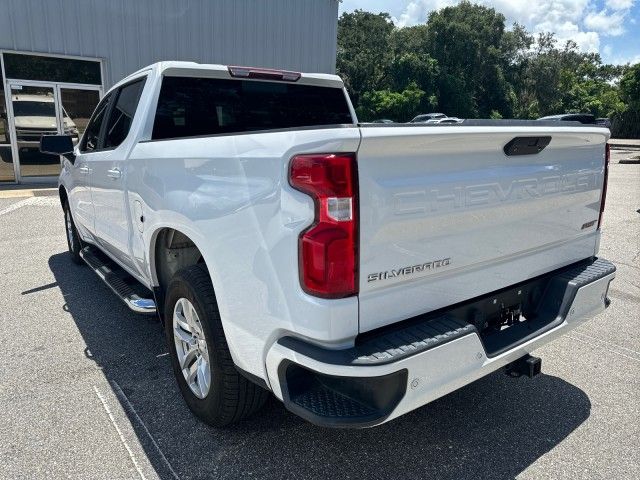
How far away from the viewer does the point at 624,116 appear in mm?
41250

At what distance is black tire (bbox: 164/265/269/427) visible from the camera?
2412 millimetres

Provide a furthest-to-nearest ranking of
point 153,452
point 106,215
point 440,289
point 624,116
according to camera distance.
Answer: point 624,116 < point 106,215 < point 153,452 < point 440,289

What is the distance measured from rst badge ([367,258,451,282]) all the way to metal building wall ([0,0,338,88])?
1332 cm

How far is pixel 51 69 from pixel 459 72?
40610 mm

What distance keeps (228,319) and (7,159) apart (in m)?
13.2

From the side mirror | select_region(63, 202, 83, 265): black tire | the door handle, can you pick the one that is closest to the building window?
select_region(63, 202, 83, 265): black tire

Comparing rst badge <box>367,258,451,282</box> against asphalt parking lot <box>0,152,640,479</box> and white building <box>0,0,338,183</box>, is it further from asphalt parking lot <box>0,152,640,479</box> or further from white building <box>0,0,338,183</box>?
white building <box>0,0,338,183</box>

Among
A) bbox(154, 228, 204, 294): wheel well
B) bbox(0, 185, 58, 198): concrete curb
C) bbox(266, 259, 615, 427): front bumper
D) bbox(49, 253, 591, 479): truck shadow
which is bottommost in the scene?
bbox(49, 253, 591, 479): truck shadow

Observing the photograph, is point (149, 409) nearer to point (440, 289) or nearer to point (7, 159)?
point (440, 289)

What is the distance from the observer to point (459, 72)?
46.2 m

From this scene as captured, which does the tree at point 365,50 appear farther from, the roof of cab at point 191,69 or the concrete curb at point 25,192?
the roof of cab at point 191,69

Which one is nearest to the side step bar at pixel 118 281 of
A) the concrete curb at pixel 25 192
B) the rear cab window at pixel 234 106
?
the rear cab window at pixel 234 106

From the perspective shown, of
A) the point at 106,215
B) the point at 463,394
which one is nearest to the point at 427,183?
the point at 463,394

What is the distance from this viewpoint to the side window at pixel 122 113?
371 centimetres
